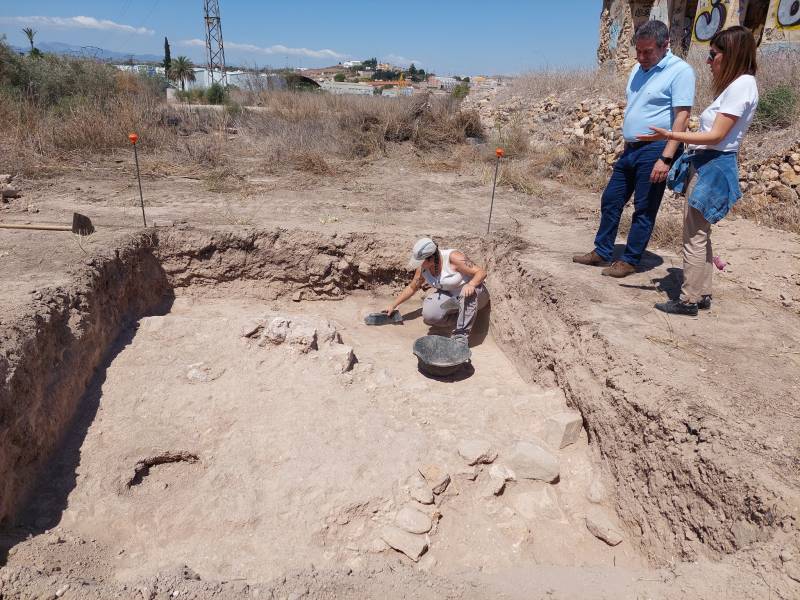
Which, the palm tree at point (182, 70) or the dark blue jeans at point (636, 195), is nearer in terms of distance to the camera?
the dark blue jeans at point (636, 195)

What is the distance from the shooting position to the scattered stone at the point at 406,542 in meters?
2.65

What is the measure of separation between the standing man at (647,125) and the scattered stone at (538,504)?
2.07m

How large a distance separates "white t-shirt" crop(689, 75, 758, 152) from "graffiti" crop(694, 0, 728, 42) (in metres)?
8.98

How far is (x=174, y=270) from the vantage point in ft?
17.5

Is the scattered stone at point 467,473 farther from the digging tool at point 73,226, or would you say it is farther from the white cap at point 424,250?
the digging tool at point 73,226

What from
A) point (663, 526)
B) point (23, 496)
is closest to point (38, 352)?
point (23, 496)

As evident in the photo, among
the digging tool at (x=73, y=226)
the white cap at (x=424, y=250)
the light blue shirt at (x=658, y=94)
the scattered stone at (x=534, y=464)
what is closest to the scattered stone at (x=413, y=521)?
the scattered stone at (x=534, y=464)

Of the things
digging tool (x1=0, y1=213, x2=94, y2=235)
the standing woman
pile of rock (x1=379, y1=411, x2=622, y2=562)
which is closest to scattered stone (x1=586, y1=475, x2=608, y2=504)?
pile of rock (x1=379, y1=411, x2=622, y2=562)

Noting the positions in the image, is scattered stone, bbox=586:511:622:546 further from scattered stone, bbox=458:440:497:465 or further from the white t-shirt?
the white t-shirt

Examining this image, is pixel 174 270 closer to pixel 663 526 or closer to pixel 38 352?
pixel 38 352

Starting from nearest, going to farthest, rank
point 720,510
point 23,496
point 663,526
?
point 720,510 → point 663,526 → point 23,496

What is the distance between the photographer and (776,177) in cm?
618

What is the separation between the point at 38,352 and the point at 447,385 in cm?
275

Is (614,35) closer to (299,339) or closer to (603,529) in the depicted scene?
(299,339)
